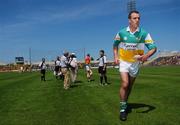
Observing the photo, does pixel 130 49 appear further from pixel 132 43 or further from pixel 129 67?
pixel 129 67

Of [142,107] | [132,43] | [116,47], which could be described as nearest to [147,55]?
[132,43]

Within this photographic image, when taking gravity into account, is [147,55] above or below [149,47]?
below

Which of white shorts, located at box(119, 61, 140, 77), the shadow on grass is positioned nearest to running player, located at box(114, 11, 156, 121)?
white shorts, located at box(119, 61, 140, 77)

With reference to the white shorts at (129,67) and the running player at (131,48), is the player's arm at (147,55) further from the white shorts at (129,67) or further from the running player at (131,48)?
the white shorts at (129,67)

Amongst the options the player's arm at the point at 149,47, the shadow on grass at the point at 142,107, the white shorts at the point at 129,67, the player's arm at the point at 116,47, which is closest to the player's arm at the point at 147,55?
the player's arm at the point at 149,47

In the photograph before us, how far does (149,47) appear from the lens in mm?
10422

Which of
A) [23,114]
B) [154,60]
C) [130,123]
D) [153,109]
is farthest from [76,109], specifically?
[154,60]

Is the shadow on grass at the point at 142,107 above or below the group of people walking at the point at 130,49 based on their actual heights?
below

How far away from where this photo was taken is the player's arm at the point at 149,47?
1015 centimetres

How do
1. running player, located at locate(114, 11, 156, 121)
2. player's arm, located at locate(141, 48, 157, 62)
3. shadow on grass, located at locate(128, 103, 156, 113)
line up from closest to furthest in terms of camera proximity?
player's arm, located at locate(141, 48, 157, 62), running player, located at locate(114, 11, 156, 121), shadow on grass, located at locate(128, 103, 156, 113)

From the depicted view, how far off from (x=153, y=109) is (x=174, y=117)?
1620 mm

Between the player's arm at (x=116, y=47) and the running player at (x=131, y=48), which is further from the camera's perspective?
the player's arm at (x=116, y=47)

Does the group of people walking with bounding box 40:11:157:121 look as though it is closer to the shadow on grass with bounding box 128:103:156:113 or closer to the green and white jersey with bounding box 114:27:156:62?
the green and white jersey with bounding box 114:27:156:62

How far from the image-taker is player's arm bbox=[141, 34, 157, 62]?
10.2 m
